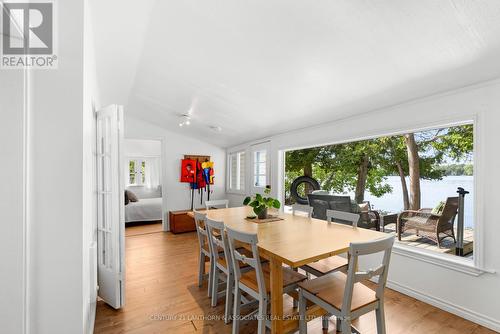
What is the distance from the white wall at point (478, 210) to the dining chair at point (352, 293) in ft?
3.81

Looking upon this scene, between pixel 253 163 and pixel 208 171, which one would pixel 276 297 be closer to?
pixel 253 163

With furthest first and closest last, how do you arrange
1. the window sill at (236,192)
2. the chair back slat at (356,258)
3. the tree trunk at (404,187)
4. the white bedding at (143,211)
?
the white bedding at (143,211), the window sill at (236,192), the tree trunk at (404,187), the chair back slat at (356,258)

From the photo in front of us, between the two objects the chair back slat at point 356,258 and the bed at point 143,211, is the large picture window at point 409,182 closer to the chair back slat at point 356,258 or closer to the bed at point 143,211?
the chair back slat at point 356,258

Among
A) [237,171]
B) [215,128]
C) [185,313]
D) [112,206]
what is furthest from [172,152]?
[185,313]

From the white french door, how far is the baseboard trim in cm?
284

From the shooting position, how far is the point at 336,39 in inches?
69.5

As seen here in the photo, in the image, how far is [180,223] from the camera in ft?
16.6

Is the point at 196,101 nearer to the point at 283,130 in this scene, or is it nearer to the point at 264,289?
the point at 283,130

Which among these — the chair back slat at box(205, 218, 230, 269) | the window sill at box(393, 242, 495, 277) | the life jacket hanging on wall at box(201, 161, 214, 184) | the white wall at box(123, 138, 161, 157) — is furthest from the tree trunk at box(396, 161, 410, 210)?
the white wall at box(123, 138, 161, 157)

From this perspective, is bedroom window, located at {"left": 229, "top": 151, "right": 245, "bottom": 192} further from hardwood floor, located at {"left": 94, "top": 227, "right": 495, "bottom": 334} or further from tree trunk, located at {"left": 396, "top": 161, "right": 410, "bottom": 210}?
tree trunk, located at {"left": 396, "top": 161, "right": 410, "bottom": 210}

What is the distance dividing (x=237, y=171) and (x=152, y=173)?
3.50 meters

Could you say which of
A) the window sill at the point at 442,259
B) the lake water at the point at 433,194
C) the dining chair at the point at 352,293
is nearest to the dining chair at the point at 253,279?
the dining chair at the point at 352,293

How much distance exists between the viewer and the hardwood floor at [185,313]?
1931 millimetres

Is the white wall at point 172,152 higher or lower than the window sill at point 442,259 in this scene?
higher
